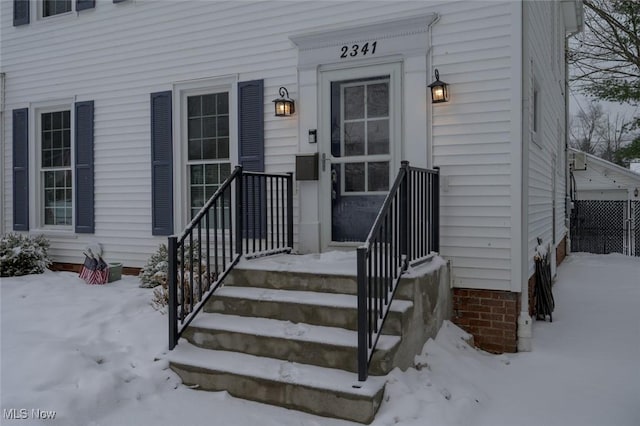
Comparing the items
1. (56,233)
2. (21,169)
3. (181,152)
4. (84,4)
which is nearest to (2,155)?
(21,169)

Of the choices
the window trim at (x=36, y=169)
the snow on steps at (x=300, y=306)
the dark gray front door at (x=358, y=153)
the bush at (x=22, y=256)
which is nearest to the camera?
the snow on steps at (x=300, y=306)

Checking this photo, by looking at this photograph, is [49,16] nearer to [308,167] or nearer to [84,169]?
[84,169]

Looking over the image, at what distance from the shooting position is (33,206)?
7.30 metres

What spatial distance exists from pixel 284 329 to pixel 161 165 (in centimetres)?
339

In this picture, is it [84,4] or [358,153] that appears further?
[84,4]

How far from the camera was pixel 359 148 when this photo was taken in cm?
513

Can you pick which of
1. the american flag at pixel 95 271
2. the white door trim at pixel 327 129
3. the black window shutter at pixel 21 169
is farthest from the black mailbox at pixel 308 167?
the black window shutter at pixel 21 169

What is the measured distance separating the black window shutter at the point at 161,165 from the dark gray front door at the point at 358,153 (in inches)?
86.6

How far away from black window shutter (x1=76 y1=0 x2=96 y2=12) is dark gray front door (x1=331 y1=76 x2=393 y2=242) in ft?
12.7

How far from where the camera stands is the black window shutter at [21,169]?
730 centimetres

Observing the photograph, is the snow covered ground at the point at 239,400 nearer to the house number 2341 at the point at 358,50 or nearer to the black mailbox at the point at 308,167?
the black mailbox at the point at 308,167

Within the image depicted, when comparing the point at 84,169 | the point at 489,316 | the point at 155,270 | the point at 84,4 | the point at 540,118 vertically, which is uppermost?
the point at 84,4

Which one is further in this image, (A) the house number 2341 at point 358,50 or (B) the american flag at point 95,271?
(B) the american flag at point 95,271

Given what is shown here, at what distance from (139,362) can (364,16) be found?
3.82 meters
